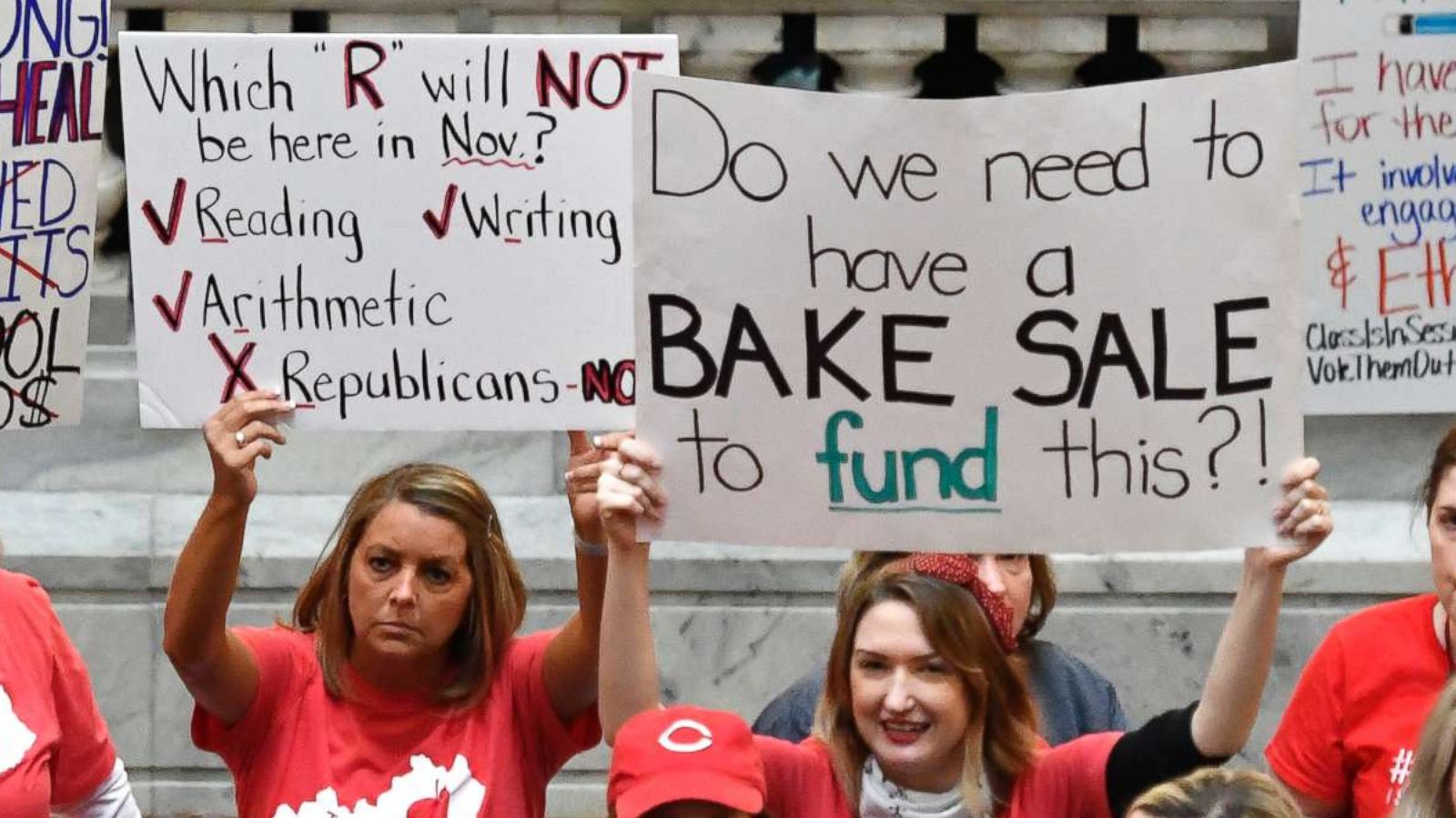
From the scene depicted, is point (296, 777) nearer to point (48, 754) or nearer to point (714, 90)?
point (48, 754)

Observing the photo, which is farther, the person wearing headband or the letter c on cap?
the person wearing headband

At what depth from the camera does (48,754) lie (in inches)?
168

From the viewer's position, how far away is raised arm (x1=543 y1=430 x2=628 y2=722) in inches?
174

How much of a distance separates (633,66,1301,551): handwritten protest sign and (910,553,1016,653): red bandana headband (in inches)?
4.3

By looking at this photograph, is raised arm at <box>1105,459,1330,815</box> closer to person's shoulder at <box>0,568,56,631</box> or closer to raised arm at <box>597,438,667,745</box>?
raised arm at <box>597,438,667,745</box>

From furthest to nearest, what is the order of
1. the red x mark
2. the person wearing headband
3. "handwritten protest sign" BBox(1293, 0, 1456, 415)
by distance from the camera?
"handwritten protest sign" BBox(1293, 0, 1456, 415) → the person wearing headband → the red x mark

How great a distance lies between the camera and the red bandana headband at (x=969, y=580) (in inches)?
166

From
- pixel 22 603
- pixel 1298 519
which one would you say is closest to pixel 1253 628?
pixel 1298 519

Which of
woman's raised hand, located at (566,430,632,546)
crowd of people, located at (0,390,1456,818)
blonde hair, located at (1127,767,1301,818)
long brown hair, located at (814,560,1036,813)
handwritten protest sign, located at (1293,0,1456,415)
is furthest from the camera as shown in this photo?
handwritten protest sign, located at (1293,0,1456,415)

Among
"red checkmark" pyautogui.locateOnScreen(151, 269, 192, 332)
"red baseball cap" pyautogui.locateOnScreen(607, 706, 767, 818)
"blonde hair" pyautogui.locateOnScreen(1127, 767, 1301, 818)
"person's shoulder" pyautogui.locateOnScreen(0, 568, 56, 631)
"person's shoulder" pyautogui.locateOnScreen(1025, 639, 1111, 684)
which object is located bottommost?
"blonde hair" pyautogui.locateOnScreen(1127, 767, 1301, 818)

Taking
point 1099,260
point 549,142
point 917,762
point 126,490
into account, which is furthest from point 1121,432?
point 126,490

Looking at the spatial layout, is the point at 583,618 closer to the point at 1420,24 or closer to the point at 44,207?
the point at 44,207

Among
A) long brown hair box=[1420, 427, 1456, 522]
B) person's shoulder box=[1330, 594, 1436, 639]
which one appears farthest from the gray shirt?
long brown hair box=[1420, 427, 1456, 522]

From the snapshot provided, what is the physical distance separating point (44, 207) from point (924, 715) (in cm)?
182
